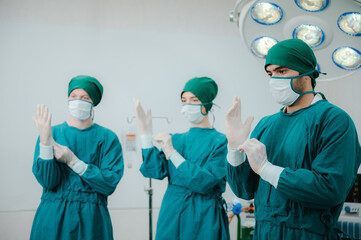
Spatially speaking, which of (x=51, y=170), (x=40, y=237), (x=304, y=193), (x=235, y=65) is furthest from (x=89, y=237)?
(x=235, y=65)

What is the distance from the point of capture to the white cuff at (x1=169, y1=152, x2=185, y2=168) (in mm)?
2091

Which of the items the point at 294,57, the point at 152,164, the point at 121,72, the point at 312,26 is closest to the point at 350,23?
the point at 312,26

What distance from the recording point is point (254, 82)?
3795mm

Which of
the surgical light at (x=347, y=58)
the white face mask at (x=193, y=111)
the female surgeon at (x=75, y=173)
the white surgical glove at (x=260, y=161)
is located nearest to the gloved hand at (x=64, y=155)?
the female surgeon at (x=75, y=173)

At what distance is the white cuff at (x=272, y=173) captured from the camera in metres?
1.27

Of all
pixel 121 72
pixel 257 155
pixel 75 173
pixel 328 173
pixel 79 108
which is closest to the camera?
pixel 328 173

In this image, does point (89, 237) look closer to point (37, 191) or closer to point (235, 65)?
point (37, 191)

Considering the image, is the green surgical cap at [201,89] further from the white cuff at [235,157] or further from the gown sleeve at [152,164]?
the white cuff at [235,157]

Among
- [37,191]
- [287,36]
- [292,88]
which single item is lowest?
[37,191]

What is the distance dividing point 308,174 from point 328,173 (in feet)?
0.23

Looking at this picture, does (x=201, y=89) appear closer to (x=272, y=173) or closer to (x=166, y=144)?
(x=166, y=144)

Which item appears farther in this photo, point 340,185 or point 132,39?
point 132,39

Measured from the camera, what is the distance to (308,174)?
1226 mm

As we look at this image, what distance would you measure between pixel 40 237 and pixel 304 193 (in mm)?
1442
